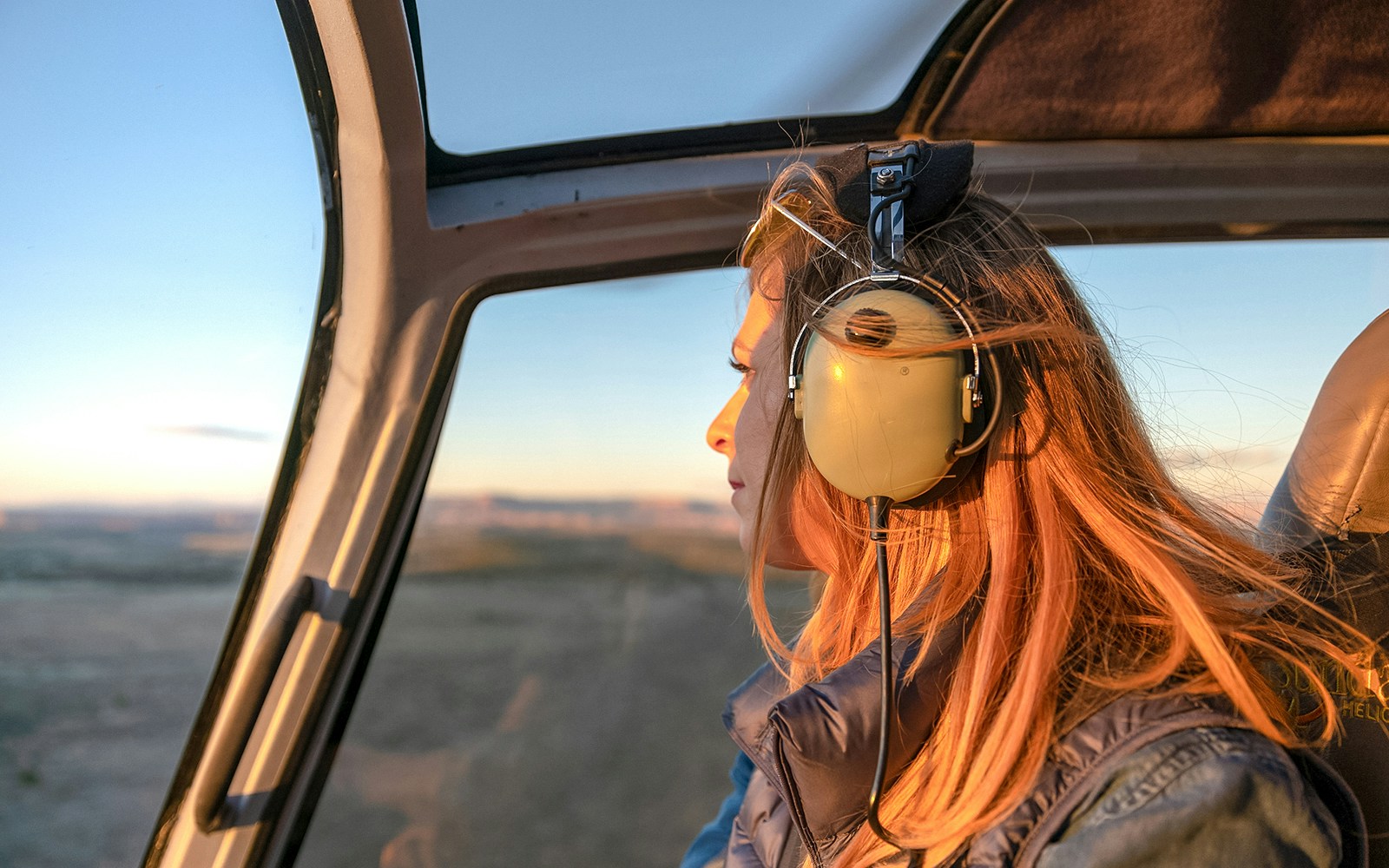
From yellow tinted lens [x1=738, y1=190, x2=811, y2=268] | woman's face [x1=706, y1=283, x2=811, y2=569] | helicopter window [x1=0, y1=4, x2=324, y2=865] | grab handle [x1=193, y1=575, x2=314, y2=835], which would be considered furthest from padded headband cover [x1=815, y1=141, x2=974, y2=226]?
grab handle [x1=193, y1=575, x2=314, y2=835]

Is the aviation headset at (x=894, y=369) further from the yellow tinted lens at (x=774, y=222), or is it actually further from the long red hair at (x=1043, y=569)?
the yellow tinted lens at (x=774, y=222)

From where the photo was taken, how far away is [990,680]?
0.85m

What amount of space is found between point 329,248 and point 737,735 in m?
1.03

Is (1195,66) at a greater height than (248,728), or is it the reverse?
(1195,66)

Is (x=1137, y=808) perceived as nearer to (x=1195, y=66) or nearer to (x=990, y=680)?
(x=990, y=680)

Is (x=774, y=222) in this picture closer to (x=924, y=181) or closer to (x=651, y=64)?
(x=924, y=181)

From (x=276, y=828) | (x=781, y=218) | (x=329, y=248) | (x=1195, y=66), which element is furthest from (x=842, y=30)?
(x=276, y=828)

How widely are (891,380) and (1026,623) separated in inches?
11.5

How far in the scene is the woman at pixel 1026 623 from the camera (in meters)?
0.69

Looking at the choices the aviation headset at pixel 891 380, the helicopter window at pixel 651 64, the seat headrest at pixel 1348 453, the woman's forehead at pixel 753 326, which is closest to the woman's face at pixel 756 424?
the woman's forehead at pixel 753 326

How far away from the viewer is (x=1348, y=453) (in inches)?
43.9

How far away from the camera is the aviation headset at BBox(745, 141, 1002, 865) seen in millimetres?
828

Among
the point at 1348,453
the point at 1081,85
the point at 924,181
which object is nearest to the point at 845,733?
the point at 924,181

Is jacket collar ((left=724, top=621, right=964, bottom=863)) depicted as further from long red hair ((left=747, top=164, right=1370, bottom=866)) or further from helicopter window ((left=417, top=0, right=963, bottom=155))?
helicopter window ((left=417, top=0, right=963, bottom=155))
